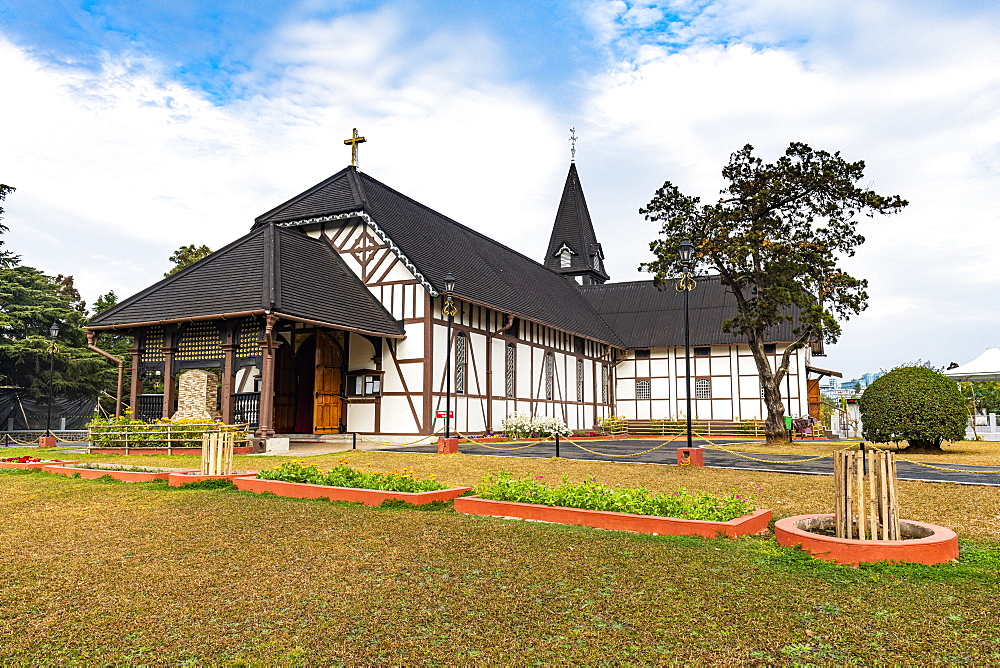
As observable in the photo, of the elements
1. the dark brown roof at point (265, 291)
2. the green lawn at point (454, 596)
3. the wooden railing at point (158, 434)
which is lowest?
the green lawn at point (454, 596)

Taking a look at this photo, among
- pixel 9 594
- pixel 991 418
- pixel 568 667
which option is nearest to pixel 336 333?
pixel 9 594

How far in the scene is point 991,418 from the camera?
31172 millimetres

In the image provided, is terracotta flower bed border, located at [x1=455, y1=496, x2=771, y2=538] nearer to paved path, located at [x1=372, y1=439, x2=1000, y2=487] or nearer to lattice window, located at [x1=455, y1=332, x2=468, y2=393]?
paved path, located at [x1=372, y1=439, x2=1000, y2=487]

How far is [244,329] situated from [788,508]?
50.0 feet

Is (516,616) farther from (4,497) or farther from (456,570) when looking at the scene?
(4,497)

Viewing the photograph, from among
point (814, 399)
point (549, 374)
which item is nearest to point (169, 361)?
point (549, 374)

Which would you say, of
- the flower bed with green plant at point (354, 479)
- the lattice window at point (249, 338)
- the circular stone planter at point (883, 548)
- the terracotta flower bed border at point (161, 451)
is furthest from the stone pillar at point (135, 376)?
the circular stone planter at point (883, 548)

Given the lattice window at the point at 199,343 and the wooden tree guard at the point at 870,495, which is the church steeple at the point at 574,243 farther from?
the wooden tree guard at the point at 870,495

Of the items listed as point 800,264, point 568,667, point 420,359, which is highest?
point 800,264

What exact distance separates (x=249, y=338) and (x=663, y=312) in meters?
27.8

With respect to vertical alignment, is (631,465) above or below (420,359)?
below

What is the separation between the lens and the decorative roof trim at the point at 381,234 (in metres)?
23.9

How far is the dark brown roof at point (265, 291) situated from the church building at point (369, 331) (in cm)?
6

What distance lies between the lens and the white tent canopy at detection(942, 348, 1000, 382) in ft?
163
